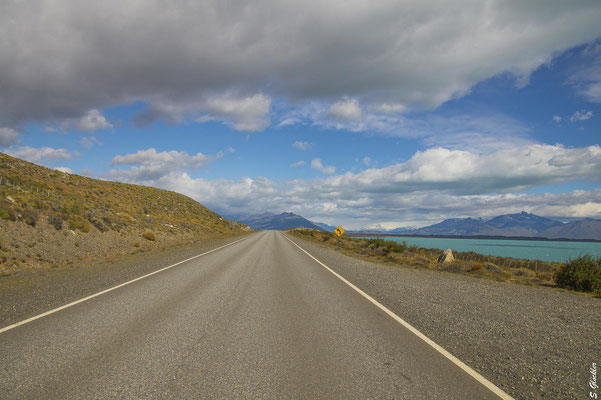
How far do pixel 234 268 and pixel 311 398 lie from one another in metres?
10.9

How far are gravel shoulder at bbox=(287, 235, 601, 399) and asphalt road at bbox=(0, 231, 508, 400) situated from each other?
562 mm

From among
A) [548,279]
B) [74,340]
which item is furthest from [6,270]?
[548,279]

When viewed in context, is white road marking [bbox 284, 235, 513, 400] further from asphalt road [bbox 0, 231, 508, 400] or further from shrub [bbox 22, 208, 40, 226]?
shrub [bbox 22, 208, 40, 226]

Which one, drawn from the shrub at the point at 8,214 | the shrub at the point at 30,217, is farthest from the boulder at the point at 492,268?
the shrub at the point at 8,214

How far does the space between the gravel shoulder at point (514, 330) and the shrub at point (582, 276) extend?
2.58m

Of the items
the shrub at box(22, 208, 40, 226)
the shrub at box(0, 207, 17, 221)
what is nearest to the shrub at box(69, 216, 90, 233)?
the shrub at box(22, 208, 40, 226)

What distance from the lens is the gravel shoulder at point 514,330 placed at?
12.7 feet

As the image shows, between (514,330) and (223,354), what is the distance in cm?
527

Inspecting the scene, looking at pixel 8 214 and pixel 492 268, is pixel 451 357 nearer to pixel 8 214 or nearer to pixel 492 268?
pixel 492 268

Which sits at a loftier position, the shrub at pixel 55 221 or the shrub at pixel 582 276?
the shrub at pixel 55 221

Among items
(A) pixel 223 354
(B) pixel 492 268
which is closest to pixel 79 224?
(A) pixel 223 354

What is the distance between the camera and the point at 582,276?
1184cm

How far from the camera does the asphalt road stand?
340 centimetres

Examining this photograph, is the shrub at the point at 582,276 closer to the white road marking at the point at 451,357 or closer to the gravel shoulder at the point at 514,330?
the gravel shoulder at the point at 514,330
